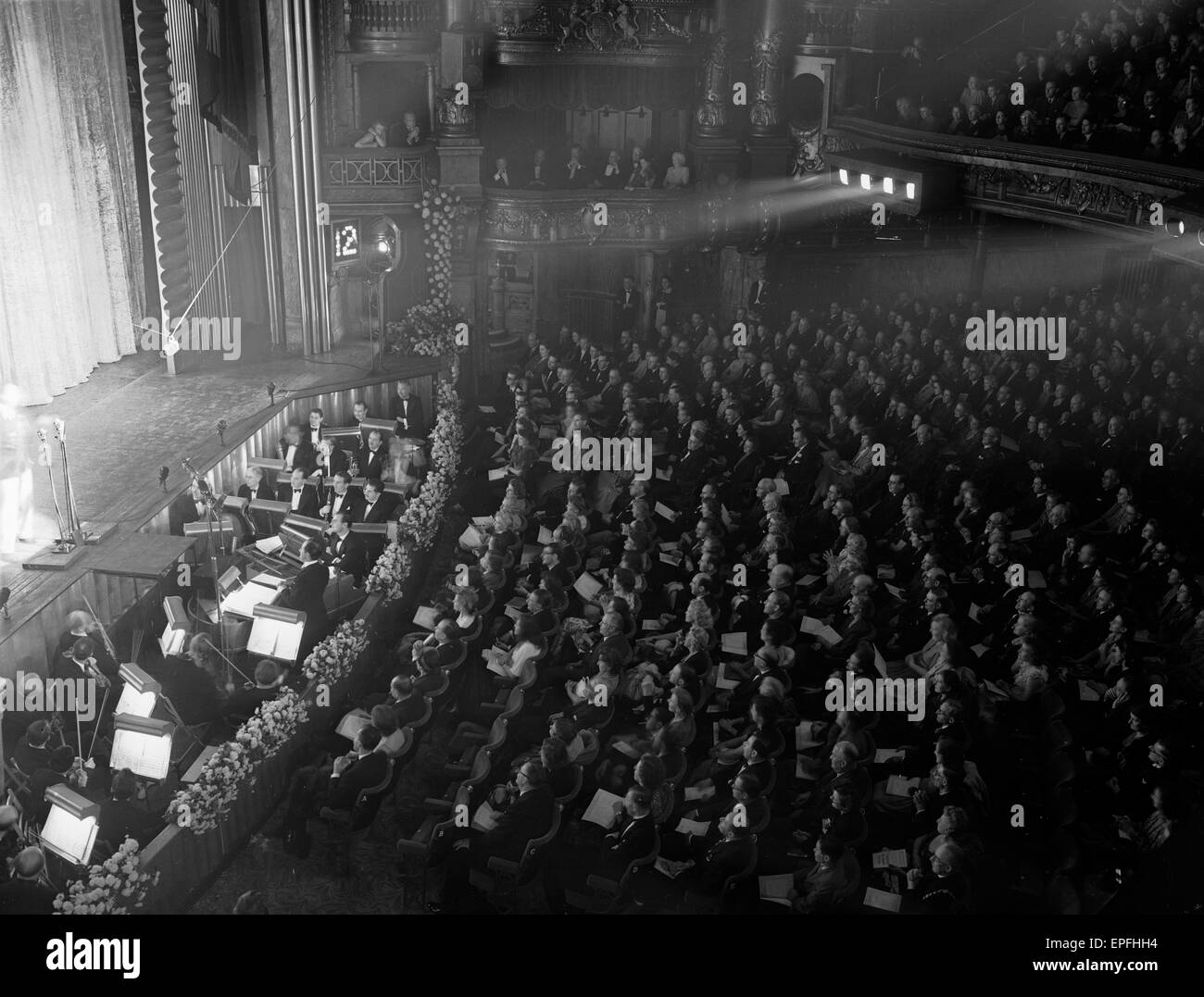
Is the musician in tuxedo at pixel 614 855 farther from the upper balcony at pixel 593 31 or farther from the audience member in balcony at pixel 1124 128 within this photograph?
the upper balcony at pixel 593 31

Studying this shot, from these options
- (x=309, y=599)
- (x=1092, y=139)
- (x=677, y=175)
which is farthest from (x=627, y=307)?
(x=309, y=599)

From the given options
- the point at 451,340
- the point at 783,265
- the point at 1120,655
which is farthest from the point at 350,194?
the point at 1120,655

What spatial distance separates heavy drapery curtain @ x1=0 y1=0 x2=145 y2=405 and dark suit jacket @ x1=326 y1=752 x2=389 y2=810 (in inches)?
353

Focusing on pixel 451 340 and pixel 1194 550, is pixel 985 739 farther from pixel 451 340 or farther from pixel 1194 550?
pixel 451 340

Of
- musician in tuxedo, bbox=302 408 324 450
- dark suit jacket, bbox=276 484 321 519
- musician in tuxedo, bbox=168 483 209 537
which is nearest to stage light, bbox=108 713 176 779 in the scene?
musician in tuxedo, bbox=168 483 209 537

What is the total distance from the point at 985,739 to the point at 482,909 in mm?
4060

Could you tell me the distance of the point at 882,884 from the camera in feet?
28.6

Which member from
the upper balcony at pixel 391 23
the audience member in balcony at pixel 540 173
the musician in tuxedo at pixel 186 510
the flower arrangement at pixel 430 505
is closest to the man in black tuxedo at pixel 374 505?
the flower arrangement at pixel 430 505

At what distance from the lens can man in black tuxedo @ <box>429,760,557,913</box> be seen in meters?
8.45

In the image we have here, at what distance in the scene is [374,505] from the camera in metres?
13.4

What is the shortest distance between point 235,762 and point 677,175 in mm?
16725

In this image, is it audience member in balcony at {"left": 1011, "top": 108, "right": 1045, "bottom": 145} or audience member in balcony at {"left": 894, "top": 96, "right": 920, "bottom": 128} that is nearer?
audience member in balcony at {"left": 1011, "top": 108, "right": 1045, "bottom": 145}

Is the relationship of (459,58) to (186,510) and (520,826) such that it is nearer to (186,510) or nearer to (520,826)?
(186,510)

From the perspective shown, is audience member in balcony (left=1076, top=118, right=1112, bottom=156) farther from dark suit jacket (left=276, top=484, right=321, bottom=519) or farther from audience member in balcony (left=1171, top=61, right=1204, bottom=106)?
dark suit jacket (left=276, top=484, right=321, bottom=519)
